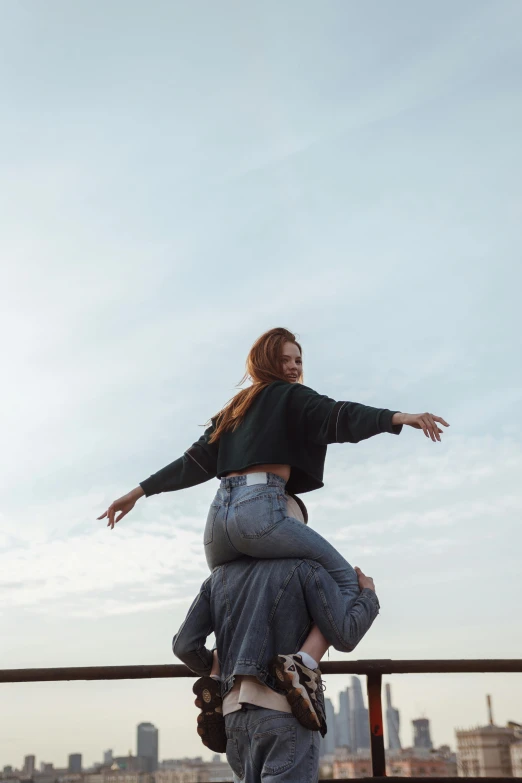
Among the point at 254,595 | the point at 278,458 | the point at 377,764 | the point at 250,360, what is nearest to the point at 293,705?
the point at 254,595

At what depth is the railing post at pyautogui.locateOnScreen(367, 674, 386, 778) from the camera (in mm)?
3600

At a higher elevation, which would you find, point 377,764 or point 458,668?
point 458,668

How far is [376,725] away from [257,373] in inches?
73.3

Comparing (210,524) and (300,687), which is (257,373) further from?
(300,687)

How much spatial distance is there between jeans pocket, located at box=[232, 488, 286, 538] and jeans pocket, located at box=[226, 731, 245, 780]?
0.79 meters

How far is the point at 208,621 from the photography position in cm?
317

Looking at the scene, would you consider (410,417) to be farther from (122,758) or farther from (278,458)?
(122,758)

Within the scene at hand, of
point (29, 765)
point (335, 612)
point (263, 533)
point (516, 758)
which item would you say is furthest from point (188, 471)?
point (516, 758)

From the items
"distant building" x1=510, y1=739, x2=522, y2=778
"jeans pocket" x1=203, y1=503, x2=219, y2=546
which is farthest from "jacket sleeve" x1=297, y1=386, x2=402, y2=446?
"distant building" x1=510, y1=739, x2=522, y2=778

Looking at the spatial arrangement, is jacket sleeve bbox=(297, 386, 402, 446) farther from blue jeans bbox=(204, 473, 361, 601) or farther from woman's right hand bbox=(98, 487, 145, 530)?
woman's right hand bbox=(98, 487, 145, 530)

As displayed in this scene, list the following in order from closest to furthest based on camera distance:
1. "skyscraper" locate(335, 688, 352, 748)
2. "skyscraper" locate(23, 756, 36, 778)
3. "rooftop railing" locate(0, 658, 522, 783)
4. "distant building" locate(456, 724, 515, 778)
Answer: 1. "rooftop railing" locate(0, 658, 522, 783)
2. "distant building" locate(456, 724, 515, 778)
3. "skyscraper" locate(23, 756, 36, 778)
4. "skyscraper" locate(335, 688, 352, 748)

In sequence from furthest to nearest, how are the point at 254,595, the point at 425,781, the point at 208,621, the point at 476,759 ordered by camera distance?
1. the point at 476,759
2. the point at 425,781
3. the point at 208,621
4. the point at 254,595

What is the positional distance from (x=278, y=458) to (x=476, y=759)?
213 centimetres

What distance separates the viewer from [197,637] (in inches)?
123
